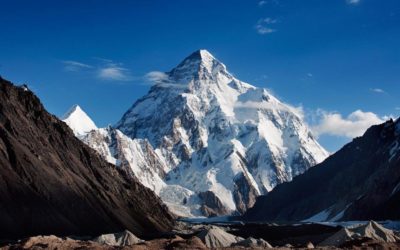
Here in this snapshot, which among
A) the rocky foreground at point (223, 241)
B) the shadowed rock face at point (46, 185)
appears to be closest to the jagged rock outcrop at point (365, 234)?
the rocky foreground at point (223, 241)

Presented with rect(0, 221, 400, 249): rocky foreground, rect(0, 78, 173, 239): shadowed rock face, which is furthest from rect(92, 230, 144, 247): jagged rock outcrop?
rect(0, 78, 173, 239): shadowed rock face

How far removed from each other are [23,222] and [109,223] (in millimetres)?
35545

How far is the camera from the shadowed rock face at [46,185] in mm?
130500

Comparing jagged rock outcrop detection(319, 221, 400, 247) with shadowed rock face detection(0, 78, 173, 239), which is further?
shadowed rock face detection(0, 78, 173, 239)

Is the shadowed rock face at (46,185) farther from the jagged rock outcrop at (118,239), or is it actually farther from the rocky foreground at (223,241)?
the rocky foreground at (223,241)

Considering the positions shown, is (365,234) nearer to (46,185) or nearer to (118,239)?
(118,239)

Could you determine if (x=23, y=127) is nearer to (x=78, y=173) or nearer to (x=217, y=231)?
(x=78, y=173)

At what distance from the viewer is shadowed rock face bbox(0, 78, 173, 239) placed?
130500mm

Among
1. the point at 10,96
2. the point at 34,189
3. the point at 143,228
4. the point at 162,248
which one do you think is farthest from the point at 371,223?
the point at 10,96

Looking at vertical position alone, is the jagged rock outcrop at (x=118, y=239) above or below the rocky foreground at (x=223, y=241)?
above

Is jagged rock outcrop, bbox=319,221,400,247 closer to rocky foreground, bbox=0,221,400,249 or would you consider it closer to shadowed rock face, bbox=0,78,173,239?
rocky foreground, bbox=0,221,400,249

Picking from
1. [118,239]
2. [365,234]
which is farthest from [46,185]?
[365,234]

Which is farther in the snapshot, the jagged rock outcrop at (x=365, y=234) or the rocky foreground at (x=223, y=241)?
the jagged rock outcrop at (x=365, y=234)

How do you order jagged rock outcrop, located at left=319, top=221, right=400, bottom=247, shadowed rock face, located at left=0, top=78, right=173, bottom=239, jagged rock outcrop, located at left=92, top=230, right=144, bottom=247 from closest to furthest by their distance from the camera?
jagged rock outcrop, located at left=319, top=221, right=400, bottom=247 < jagged rock outcrop, located at left=92, top=230, right=144, bottom=247 < shadowed rock face, located at left=0, top=78, right=173, bottom=239
